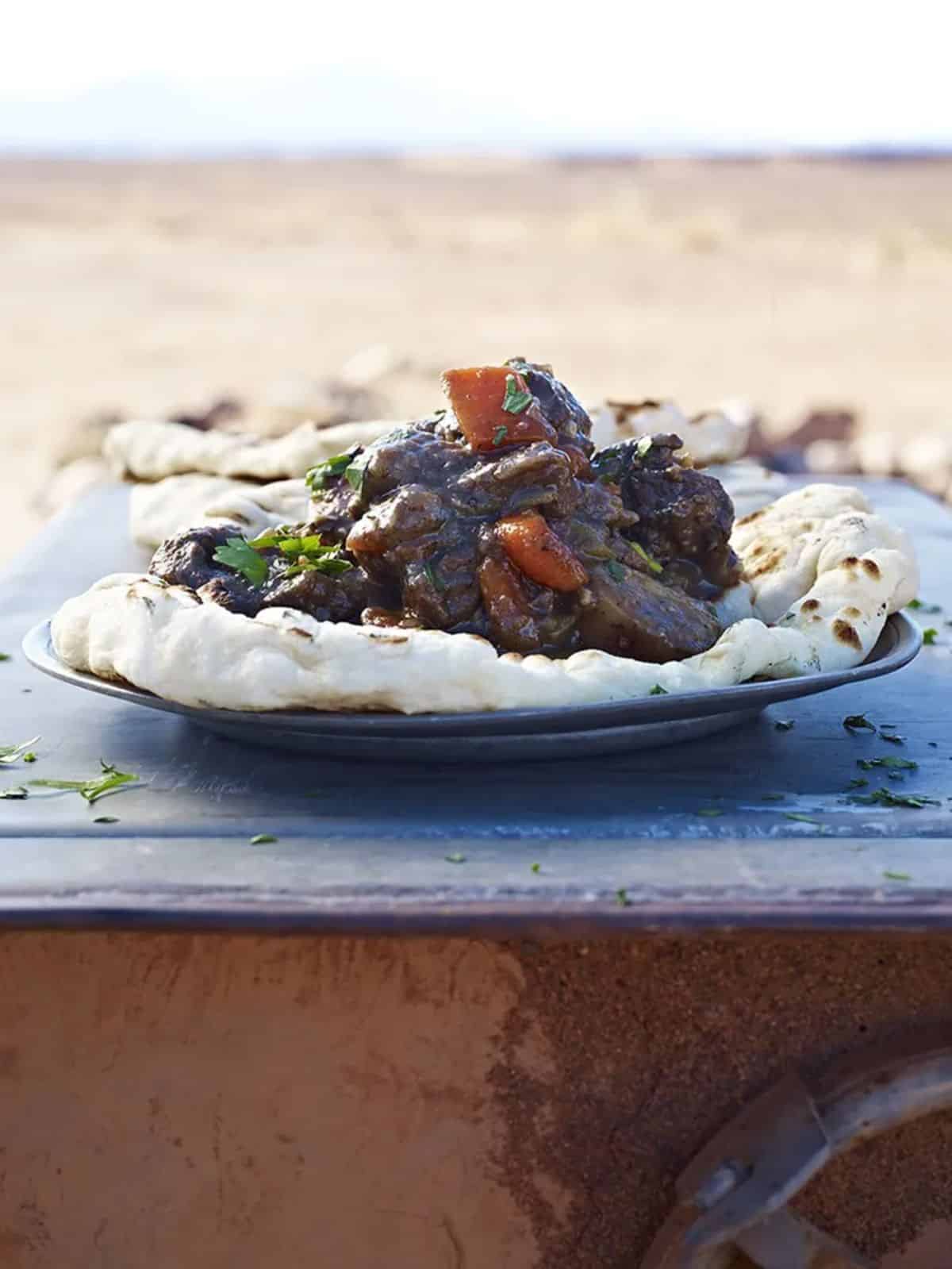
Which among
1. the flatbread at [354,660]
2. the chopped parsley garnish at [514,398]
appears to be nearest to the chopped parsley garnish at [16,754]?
the flatbread at [354,660]

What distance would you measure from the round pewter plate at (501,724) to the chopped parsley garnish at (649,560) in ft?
1.11

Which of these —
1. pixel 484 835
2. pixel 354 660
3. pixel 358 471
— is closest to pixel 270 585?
pixel 358 471

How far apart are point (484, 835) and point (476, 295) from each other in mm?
19676

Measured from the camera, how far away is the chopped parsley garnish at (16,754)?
2119 mm

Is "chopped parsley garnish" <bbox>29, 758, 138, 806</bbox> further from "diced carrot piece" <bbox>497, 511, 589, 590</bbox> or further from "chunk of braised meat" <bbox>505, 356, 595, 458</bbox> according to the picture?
"chunk of braised meat" <bbox>505, 356, 595, 458</bbox>

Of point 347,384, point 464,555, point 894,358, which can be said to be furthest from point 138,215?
point 464,555

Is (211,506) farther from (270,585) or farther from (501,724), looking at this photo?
(501,724)

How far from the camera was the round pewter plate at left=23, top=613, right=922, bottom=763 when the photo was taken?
1.87 metres

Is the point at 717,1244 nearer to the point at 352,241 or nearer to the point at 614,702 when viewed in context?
the point at 614,702

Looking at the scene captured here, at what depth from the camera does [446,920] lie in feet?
5.30

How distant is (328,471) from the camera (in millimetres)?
2406

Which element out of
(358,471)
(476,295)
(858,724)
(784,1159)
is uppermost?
(358,471)

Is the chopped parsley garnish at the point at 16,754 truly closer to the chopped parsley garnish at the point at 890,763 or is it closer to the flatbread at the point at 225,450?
the chopped parsley garnish at the point at 890,763

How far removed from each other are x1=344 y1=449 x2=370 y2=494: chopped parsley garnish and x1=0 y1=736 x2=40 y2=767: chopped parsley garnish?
0.58m
